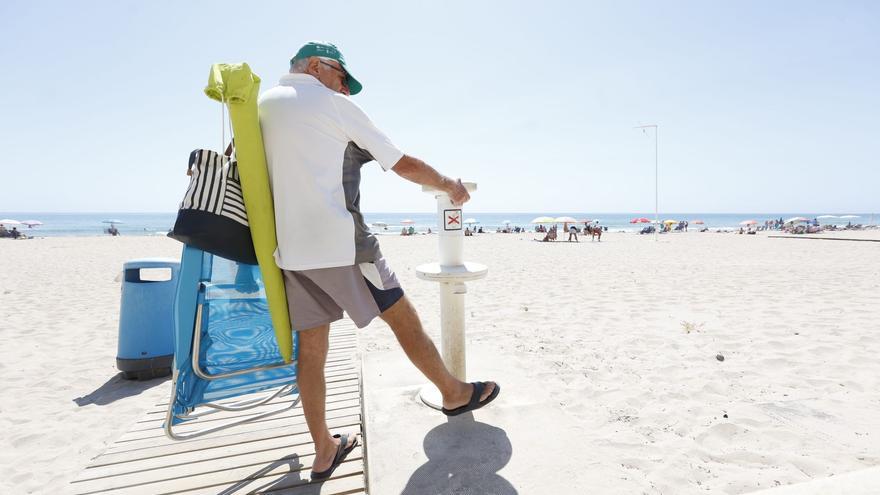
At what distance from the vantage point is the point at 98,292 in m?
7.27

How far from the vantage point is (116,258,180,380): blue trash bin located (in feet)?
11.4

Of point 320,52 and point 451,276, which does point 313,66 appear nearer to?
point 320,52

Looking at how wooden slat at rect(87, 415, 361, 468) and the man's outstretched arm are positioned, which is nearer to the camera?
the man's outstretched arm

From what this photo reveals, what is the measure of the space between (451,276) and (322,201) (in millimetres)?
855

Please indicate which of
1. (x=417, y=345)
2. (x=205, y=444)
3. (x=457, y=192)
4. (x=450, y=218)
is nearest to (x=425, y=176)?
(x=457, y=192)

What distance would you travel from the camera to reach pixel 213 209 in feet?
4.78

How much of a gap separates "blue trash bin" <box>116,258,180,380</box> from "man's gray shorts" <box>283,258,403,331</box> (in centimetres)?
238

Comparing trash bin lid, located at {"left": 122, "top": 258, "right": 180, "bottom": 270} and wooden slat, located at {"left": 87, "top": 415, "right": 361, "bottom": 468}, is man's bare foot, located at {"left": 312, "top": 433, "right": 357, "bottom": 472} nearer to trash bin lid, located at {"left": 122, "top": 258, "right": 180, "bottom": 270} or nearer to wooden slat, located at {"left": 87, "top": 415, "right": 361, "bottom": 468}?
wooden slat, located at {"left": 87, "top": 415, "right": 361, "bottom": 468}

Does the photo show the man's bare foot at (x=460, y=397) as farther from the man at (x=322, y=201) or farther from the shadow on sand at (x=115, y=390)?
the shadow on sand at (x=115, y=390)

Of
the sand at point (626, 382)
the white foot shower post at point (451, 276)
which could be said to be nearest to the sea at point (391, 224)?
the sand at point (626, 382)

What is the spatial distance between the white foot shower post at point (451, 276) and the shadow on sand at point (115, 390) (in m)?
2.63

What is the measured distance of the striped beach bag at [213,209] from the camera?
1.44 m

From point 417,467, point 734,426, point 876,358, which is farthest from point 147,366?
point 876,358

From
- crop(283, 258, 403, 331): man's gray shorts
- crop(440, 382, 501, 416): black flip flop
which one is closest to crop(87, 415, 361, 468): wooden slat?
crop(440, 382, 501, 416): black flip flop
